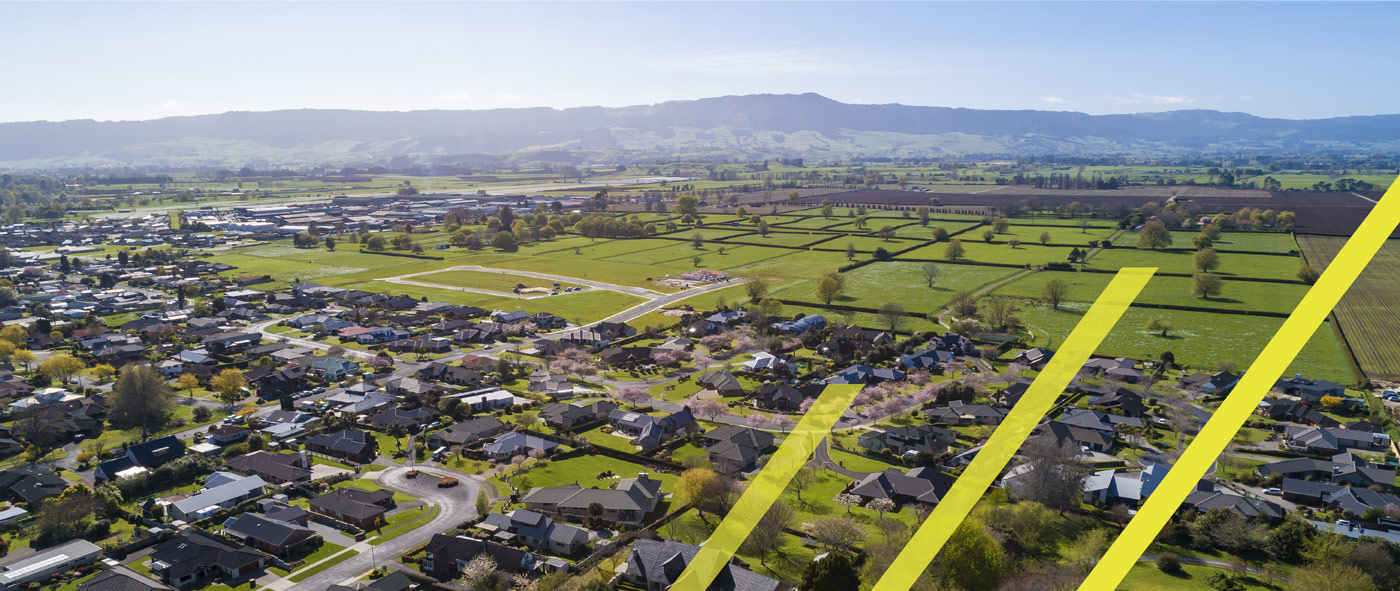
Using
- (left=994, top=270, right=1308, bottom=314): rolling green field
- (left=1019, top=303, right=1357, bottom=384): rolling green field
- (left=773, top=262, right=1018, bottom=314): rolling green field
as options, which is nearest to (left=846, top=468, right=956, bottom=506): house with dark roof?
(left=1019, top=303, right=1357, bottom=384): rolling green field

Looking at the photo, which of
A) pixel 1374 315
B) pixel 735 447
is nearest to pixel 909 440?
pixel 735 447

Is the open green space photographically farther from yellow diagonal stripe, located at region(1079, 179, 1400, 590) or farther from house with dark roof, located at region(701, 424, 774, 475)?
yellow diagonal stripe, located at region(1079, 179, 1400, 590)

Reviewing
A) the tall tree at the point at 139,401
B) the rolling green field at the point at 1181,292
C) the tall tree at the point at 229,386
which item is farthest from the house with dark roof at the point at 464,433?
the rolling green field at the point at 1181,292

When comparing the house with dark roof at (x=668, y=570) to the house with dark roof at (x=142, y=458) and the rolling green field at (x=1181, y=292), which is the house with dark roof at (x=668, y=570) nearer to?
the house with dark roof at (x=142, y=458)

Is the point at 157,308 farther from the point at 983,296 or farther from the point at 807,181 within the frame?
the point at 807,181

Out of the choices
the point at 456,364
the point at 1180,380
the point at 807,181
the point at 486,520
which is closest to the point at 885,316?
the point at 1180,380

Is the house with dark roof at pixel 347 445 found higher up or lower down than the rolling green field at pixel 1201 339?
lower down
